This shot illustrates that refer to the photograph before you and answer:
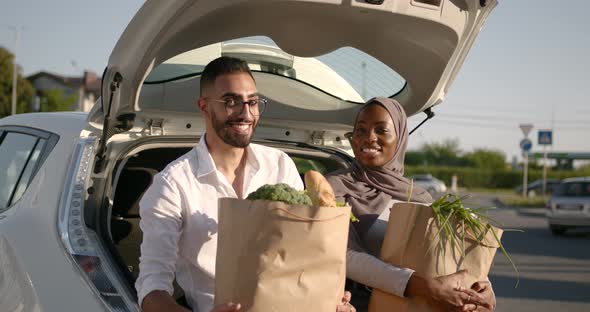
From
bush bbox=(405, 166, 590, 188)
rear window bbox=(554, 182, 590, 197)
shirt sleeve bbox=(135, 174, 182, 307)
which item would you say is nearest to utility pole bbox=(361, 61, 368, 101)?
shirt sleeve bbox=(135, 174, 182, 307)

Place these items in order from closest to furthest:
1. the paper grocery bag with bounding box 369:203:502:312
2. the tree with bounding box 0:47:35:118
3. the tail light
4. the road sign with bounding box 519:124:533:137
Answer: the tail light → the paper grocery bag with bounding box 369:203:502:312 → the road sign with bounding box 519:124:533:137 → the tree with bounding box 0:47:35:118

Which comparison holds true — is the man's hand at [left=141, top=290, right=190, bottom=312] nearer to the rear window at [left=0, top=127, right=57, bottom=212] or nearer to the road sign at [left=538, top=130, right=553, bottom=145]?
the rear window at [left=0, top=127, right=57, bottom=212]

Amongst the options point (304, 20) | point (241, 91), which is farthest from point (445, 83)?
point (241, 91)

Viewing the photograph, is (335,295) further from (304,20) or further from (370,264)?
(304,20)

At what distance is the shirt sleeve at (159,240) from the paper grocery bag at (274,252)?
0.27 m

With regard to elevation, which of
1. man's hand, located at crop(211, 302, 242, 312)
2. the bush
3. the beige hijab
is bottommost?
the bush

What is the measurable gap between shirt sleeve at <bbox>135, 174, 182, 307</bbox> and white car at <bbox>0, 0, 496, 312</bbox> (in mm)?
227

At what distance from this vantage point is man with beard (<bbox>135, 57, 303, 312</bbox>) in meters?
2.32

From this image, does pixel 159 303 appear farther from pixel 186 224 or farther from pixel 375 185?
pixel 375 185

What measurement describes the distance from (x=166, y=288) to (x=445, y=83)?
1.77 m

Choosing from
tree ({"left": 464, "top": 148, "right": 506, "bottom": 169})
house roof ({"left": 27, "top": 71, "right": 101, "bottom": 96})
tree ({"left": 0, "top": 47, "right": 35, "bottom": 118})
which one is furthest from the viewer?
tree ({"left": 464, "top": 148, "right": 506, "bottom": 169})

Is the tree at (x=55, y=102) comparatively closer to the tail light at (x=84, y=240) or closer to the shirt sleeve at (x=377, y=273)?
the tail light at (x=84, y=240)

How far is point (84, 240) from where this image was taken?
8.93ft

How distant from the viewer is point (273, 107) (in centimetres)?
388
